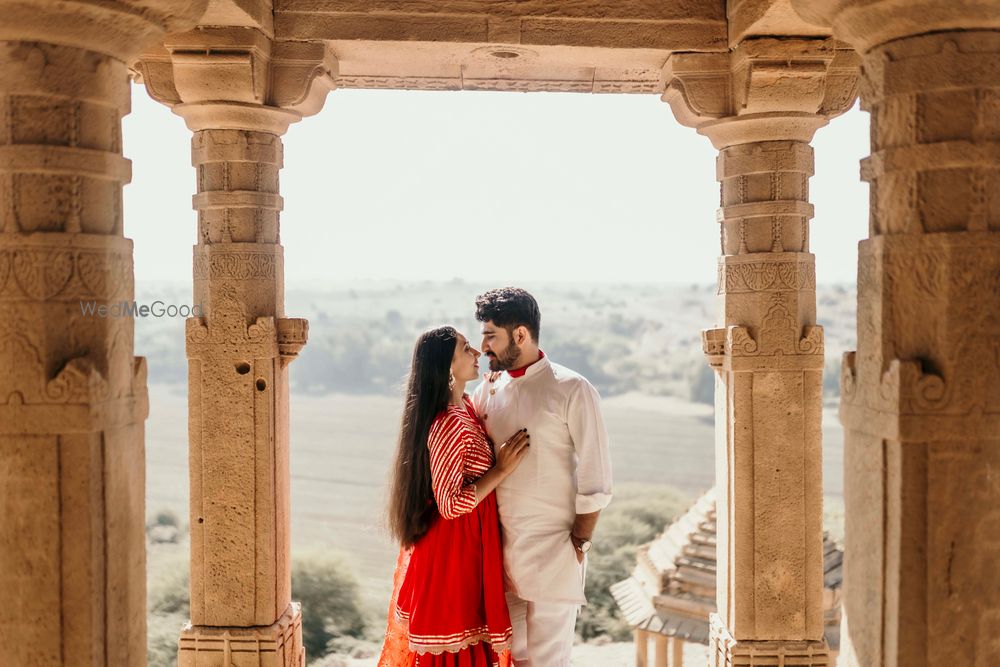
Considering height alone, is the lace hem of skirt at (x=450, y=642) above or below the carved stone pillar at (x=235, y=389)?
below

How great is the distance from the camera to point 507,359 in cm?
369

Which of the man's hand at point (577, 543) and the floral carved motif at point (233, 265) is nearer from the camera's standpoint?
the man's hand at point (577, 543)

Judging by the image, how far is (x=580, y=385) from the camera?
11.9 ft

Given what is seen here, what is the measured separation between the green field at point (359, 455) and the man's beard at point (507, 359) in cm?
2031

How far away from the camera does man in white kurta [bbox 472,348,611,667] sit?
3.59 m

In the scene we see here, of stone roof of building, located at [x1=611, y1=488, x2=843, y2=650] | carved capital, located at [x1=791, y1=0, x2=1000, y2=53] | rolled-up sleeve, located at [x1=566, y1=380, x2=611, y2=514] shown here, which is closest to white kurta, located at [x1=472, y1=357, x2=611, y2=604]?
rolled-up sleeve, located at [x1=566, y1=380, x2=611, y2=514]

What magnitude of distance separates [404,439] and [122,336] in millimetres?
1281

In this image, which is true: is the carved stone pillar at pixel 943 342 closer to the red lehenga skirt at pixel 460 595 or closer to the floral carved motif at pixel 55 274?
the red lehenga skirt at pixel 460 595

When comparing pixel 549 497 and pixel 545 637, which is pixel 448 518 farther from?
pixel 545 637

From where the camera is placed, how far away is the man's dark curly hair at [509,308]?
3.57 m

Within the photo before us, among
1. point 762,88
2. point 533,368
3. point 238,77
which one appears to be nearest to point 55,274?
point 533,368

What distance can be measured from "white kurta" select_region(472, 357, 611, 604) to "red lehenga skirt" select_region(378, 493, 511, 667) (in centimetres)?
9

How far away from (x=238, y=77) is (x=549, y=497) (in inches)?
95.6

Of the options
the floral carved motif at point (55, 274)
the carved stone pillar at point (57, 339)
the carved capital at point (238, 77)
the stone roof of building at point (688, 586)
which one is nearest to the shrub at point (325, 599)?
the stone roof of building at point (688, 586)
